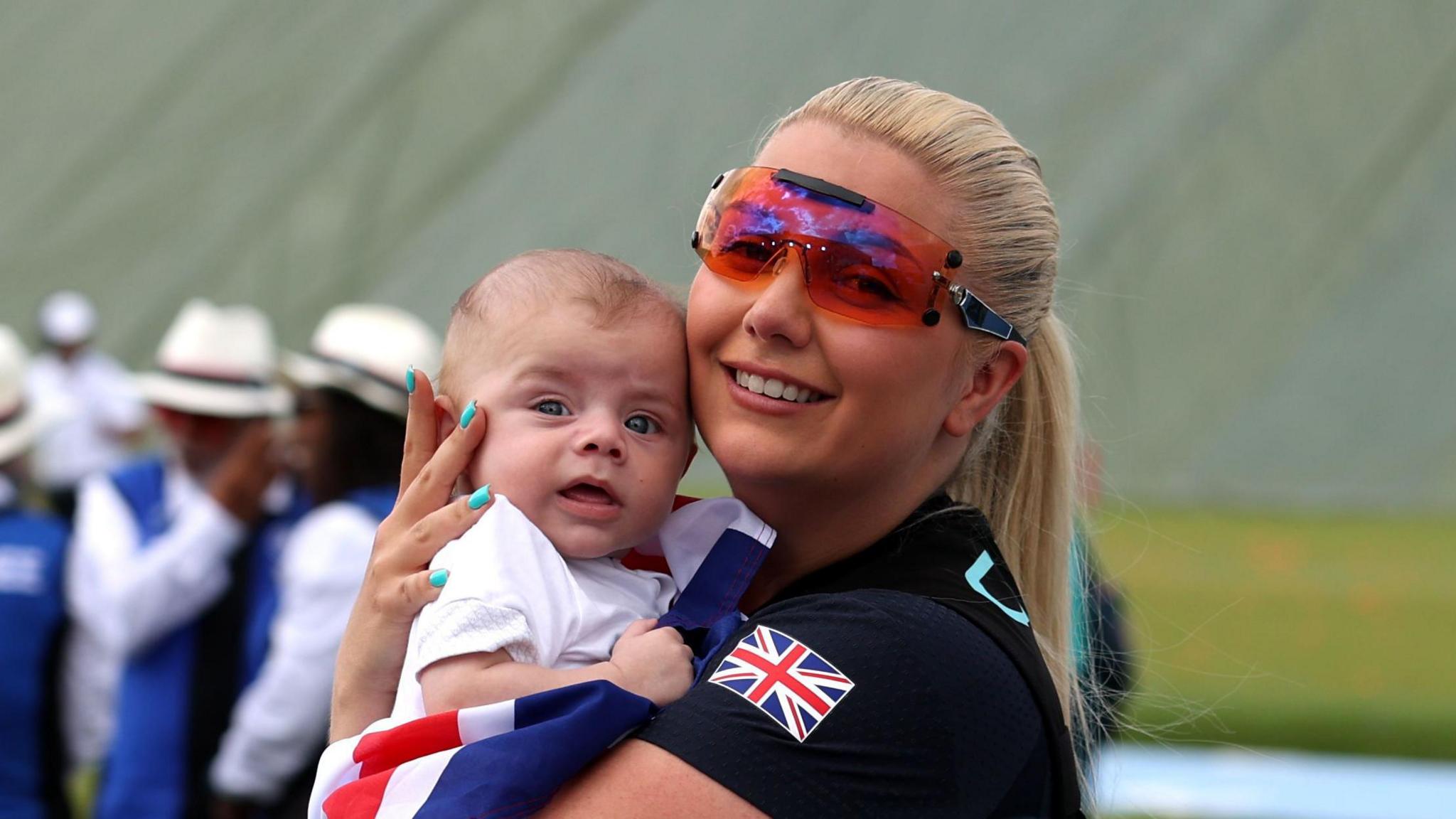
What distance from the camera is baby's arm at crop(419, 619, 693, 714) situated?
1946 mm

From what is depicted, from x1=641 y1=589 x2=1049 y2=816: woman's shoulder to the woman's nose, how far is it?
41cm

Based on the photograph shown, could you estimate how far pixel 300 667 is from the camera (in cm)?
485

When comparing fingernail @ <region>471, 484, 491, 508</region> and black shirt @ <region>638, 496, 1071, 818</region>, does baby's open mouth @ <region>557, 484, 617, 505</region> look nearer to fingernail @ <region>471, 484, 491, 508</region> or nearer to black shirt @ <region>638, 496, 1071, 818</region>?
fingernail @ <region>471, 484, 491, 508</region>

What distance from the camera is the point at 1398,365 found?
774 inches

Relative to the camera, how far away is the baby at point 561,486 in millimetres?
1993

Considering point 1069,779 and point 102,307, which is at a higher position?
point 1069,779

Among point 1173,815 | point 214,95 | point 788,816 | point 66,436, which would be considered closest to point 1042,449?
point 788,816

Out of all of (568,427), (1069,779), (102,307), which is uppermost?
(568,427)

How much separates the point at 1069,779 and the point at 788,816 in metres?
0.50

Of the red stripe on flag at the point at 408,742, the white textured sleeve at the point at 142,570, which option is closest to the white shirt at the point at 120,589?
the white textured sleeve at the point at 142,570

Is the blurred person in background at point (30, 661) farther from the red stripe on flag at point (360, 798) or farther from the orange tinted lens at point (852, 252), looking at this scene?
the orange tinted lens at point (852, 252)

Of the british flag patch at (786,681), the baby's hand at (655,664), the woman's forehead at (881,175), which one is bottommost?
the baby's hand at (655,664)

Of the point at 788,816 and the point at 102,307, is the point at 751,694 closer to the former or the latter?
the point at 788,816

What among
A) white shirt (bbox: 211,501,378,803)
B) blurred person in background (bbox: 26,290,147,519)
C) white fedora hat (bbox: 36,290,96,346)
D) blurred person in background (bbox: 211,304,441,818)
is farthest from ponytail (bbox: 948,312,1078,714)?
white fedora hat (bbox: 36,290,96,346)
